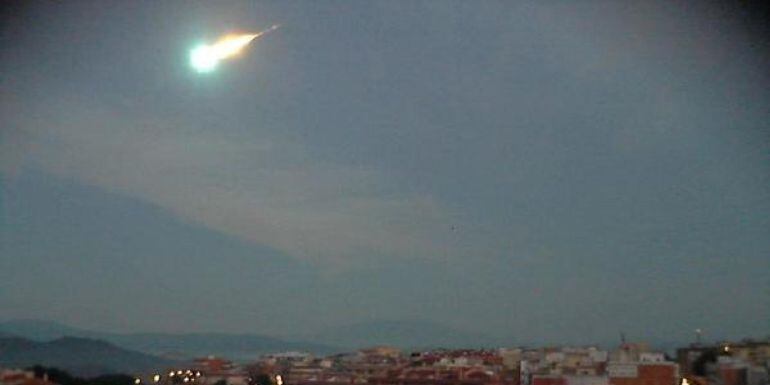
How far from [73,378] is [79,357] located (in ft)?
0.75

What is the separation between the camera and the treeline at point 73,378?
14.5 feet

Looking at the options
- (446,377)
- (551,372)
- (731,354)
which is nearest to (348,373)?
(446,377)

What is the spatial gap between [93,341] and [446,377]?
1962 mm

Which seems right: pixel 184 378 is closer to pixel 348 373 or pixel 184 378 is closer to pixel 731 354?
pixel 348 373

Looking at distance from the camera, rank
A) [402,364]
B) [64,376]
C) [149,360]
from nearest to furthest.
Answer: [64,376] < [149,360] < [402,364]

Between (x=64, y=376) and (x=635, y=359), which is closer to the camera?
(x=64, y=376)

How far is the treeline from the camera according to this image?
173 inches

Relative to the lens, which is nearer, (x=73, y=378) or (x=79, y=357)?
(x=73, y=378)

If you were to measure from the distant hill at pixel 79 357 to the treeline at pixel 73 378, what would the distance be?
1.1 inches

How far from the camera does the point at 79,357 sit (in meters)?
4.73

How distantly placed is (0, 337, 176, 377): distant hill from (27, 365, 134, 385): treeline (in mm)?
27

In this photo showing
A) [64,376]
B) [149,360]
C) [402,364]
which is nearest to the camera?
[64,376]

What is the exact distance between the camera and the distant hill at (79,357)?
14.6 ft

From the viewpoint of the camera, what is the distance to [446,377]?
16.8ft
